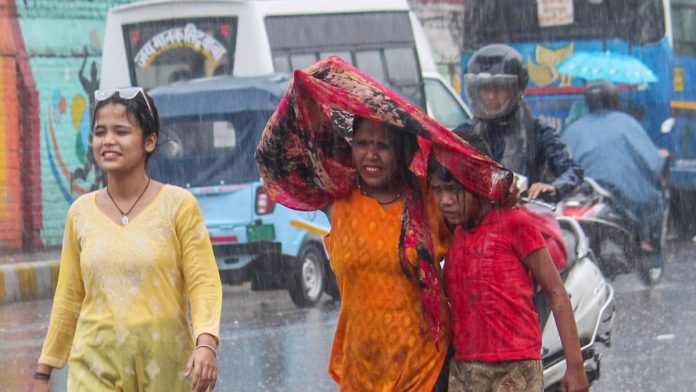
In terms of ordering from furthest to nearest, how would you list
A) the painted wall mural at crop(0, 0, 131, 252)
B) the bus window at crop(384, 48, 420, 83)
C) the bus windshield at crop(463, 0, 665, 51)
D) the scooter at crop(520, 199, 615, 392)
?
1. the bus windshield at crop(463, 0, 665, 51)
2. the painted wall mural at crop(0, 0, 131, 252)
3. the bus window at crop(384, 48, 420, 83)
4. the scooter at crop(520, 199, 615, 392)

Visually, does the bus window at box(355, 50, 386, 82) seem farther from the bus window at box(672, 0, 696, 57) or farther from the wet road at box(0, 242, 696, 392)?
the bus window at box(672, 0, 696, 57)

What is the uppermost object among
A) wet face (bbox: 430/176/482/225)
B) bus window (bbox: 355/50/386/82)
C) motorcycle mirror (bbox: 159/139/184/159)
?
bus window (bbox: 355/50/386/82)

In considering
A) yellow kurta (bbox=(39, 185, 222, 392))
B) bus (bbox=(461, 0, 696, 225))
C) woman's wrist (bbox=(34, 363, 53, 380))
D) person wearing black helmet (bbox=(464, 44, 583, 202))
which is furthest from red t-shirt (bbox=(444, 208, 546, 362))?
bus (bbox=(461, 0, 696, 225))

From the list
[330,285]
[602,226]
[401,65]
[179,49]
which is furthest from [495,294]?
[401,65]

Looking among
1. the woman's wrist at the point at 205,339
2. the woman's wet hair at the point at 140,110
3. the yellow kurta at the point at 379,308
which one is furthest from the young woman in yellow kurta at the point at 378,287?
the woman's wet hair at the point at 140,110

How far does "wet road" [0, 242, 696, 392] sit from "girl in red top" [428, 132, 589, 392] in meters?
3.74

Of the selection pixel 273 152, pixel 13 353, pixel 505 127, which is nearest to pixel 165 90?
pixel 13 353

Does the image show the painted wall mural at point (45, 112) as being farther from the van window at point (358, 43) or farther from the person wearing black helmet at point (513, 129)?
the person wearing black helmet at point (513, 129)

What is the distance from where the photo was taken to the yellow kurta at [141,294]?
423 cm

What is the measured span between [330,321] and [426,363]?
749 cm

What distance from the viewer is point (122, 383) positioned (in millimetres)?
4242

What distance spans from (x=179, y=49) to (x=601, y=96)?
209 inches

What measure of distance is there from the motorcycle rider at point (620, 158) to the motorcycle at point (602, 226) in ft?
1.75

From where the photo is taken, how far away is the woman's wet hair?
4.37 metres
